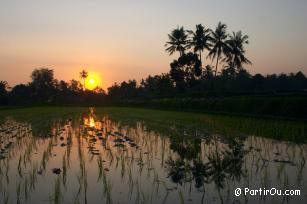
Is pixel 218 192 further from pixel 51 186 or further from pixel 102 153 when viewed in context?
pixel 102 153

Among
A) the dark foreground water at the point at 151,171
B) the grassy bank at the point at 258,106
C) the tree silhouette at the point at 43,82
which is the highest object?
the tree silhouette at the point at 43,82

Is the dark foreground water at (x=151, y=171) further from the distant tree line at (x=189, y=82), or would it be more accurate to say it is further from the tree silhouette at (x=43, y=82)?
the tree silhouette at (x=43, y=82)

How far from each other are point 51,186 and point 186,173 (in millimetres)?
3040

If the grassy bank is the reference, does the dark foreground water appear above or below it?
below

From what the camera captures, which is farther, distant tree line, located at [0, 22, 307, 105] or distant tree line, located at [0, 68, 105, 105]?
distant tree line, located at [0, 68, 105, 105]

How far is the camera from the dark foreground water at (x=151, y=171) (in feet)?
22.9

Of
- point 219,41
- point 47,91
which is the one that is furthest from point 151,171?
point 47,91

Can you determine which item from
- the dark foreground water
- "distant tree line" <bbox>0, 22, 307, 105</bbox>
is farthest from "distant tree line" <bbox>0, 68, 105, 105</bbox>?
the dark foreground water

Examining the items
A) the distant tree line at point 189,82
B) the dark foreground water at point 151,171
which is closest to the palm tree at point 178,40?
the distant tree line at point 189,82

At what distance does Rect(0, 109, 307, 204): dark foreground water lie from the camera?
22.9 feet

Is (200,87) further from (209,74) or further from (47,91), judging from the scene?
(47,91)

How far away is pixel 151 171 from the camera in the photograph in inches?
360

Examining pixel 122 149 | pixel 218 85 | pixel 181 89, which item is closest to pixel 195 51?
pixel 181 89

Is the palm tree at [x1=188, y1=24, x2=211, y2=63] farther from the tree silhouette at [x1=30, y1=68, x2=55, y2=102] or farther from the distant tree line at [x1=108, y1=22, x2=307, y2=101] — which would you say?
the tree silhouette at [x1=30, y1=68, x2=55, y2=102]
